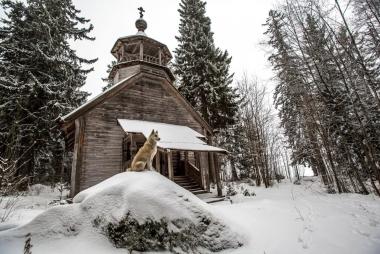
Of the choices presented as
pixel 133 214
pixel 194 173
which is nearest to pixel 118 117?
pixel 194 173

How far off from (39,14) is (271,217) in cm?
2073

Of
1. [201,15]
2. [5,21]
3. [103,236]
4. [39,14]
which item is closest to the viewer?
[103,236]

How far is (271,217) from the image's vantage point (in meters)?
6.72

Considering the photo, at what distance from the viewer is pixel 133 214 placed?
12.6ft

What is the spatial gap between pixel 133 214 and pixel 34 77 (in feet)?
48.5

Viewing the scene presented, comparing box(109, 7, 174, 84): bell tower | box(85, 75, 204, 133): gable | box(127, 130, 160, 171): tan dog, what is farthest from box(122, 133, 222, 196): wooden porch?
box(109, 7, 174, 84): bell tower

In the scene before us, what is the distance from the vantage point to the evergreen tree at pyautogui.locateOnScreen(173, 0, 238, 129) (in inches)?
→ 753

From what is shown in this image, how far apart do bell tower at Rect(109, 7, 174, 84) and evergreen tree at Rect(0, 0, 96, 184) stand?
4.09 metres

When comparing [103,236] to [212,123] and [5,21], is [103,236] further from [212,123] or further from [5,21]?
[5,21]

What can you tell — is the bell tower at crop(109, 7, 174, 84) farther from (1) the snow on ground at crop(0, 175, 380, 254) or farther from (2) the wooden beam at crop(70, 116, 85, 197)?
(1) the snow on ground at crop(0, 175, 380, 254)

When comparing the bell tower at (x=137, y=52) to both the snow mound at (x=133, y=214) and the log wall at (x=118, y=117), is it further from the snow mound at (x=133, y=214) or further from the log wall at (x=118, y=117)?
the snow mound at (x=133, y=214)

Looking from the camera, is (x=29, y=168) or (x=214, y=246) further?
(x=29, y=168)

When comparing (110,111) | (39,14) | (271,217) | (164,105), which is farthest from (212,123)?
(39,14)

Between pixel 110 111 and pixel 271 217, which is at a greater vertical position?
pixel 110 111
